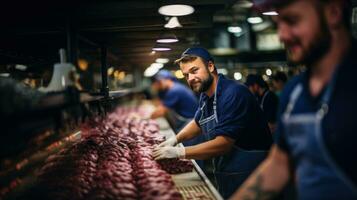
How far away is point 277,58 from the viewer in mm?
22219

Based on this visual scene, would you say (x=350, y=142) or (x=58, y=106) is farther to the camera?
(x=58, y=106)

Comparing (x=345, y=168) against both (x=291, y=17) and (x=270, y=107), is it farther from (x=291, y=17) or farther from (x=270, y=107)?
(x=270, y=107)

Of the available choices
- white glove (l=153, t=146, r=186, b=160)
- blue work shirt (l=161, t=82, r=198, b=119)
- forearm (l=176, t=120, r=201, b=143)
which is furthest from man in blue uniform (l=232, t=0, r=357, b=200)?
blue work shirt (l=161, t=82, r=198, b=119)

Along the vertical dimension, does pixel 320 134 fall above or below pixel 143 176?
above

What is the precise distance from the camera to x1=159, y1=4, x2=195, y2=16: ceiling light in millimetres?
3533

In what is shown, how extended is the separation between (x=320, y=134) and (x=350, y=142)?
16 cm

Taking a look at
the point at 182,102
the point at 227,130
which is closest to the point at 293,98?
the point at 227,130

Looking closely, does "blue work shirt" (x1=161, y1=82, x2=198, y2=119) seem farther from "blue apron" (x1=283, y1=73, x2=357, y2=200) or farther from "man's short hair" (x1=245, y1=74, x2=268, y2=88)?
"blue apron" (x1=283, y1=73, x2=357, y2=200)

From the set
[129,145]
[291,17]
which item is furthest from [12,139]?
[129,145]

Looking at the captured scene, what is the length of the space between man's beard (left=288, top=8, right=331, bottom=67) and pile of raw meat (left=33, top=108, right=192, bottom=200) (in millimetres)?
1695

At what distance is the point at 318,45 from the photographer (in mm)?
2215

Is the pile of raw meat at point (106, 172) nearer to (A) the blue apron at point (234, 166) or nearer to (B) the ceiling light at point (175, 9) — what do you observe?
(A) the blue apron at point (234, 166)

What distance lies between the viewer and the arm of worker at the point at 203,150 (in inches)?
179

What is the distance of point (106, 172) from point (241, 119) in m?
1.71
